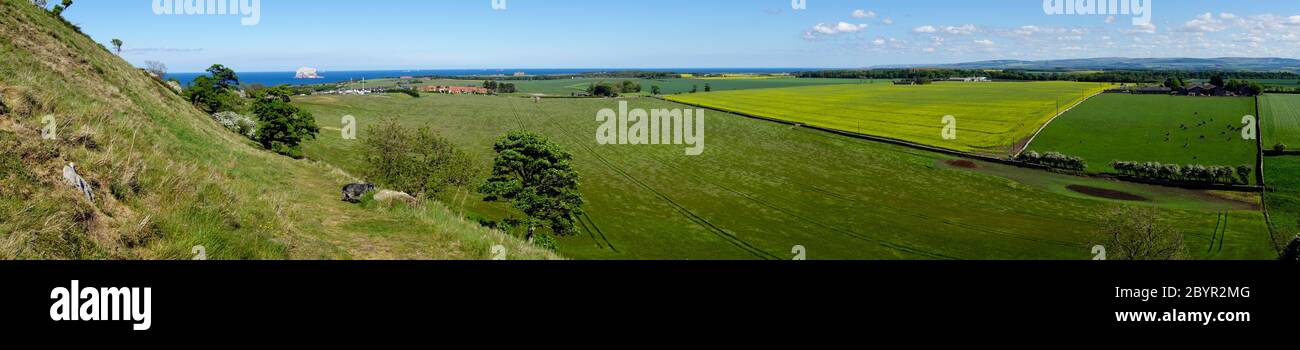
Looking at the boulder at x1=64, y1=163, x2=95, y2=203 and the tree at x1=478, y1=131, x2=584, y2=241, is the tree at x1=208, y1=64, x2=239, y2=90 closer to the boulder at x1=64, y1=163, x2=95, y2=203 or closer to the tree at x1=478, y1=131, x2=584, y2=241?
the tree at x1=478, y1=131, x2=584, y2=241

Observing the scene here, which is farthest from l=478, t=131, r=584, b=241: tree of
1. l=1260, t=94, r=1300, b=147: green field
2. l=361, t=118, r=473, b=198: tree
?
l=1260, t=94, r=1300, b=147: green field

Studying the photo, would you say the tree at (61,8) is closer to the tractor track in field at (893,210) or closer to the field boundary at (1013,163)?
the tractor track in field at (893,210)

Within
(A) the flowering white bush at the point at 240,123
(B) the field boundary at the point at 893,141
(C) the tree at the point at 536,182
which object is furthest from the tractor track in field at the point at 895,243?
(A) the flowering white bush at the point at 240,123

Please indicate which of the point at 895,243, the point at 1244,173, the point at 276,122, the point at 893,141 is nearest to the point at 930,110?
the point at 893,141
